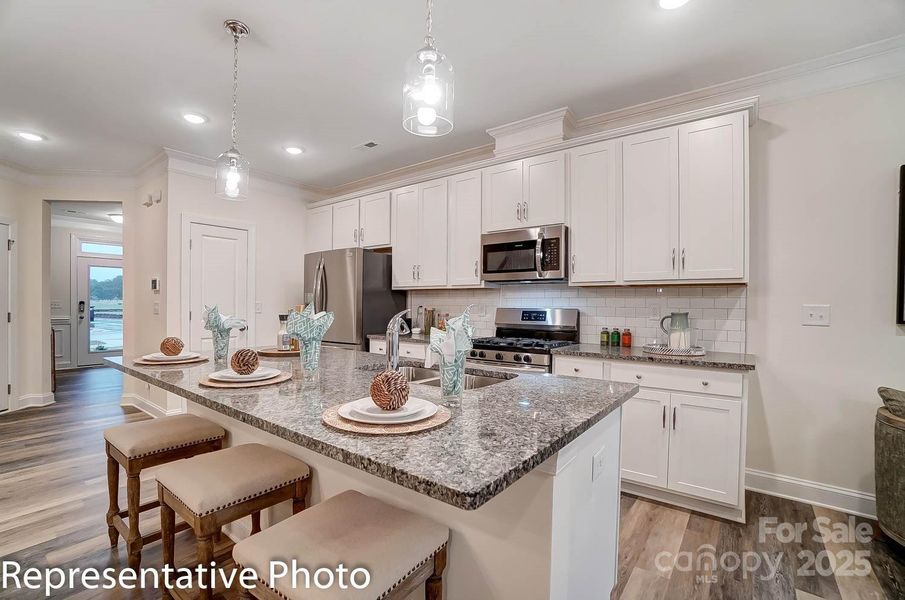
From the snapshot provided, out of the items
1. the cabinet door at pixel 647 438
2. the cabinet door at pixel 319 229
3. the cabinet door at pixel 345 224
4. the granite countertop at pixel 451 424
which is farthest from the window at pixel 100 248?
the cabinet door at pixel 647 438

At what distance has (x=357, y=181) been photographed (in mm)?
4996

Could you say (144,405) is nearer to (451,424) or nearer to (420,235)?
(420,235)

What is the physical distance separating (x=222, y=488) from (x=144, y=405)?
418cm

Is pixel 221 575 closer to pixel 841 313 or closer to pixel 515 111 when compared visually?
pixel 515 111

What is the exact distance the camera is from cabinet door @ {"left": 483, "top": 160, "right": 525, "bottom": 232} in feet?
10.8

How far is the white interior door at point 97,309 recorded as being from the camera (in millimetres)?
7246

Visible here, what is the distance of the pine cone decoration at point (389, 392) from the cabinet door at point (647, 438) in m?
1.91

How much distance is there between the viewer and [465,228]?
3.62 meters

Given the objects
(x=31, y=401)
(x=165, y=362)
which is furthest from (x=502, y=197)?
(x=31, y=401)

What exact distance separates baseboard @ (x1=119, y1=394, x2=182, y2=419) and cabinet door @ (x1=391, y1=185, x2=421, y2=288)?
2607mm

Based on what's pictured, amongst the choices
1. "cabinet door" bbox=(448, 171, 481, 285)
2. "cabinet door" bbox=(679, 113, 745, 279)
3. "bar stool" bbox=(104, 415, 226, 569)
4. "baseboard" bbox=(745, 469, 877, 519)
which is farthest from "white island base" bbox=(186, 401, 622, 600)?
"cabinet door" bbox=(448, 171, 481, 285)

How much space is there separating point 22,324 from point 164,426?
4447 millimetres

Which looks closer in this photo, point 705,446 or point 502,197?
point 705,446

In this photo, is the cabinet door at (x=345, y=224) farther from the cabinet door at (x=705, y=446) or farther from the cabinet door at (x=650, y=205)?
the cabinet door at (x=705, y=446)
